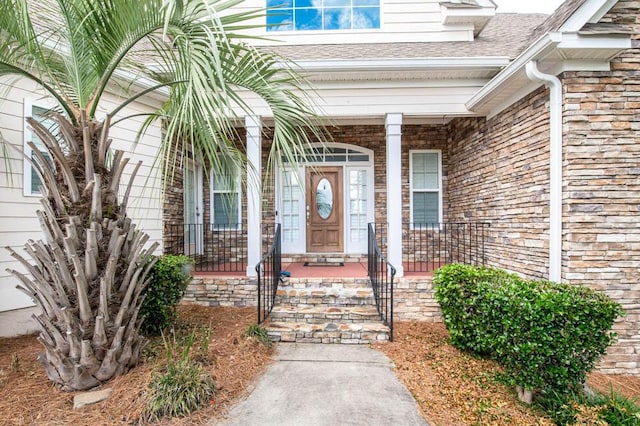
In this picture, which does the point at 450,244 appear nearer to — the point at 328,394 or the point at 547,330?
the point at 547,330

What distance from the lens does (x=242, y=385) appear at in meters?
3.08

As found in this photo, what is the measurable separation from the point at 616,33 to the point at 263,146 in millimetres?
5807

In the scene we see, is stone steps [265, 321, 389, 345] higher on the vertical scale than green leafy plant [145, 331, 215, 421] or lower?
lower

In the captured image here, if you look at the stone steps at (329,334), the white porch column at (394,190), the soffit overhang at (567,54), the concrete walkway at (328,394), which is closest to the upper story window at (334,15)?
the white porch column at (394,190)

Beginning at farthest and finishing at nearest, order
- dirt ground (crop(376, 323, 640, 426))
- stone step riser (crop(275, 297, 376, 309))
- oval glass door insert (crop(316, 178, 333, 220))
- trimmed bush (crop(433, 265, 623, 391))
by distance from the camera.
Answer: oval glass door insert (crop(316, 178, 333, 220)), stone step riser (crop(275, 297, 376, 309)), trimmed bush (crop(433, 265, 623, 391)), dirt ground (crop(376, 323, 640, 426))

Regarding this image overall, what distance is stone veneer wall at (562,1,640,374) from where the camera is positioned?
142 inches

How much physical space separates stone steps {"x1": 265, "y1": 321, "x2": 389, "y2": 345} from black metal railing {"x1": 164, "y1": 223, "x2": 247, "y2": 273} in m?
2.10

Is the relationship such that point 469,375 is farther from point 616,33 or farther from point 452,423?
point 616,33

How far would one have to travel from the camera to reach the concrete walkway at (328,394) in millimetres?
2594

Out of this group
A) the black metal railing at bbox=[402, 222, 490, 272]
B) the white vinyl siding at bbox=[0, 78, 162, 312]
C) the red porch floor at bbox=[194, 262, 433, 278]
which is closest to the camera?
the white vinyl siding at bbox=[0, 78, 162, 312]

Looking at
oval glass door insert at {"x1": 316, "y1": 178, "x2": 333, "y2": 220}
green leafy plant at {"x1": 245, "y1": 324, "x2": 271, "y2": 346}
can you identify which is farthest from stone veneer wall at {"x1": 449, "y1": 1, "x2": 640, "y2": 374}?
oval glass door insert at {"x1": 316, "y1": 178, "x2": 333, "y2": 220}

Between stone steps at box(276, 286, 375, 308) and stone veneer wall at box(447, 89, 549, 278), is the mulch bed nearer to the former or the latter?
stone steps at box(276, 286, 375, 308)

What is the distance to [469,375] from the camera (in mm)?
3395

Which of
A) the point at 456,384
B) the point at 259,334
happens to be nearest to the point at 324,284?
the point at 259,334
